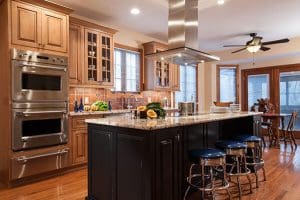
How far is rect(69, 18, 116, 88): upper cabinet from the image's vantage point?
4.21 meters

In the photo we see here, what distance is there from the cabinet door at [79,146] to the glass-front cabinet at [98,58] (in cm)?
98

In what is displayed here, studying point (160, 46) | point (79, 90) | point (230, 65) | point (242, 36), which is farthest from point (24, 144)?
point (230, 65)

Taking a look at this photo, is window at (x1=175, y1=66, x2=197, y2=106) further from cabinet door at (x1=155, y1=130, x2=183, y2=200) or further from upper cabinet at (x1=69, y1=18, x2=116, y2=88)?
cabinet door at (x1=155, y1=130, x2=183, y2=200)

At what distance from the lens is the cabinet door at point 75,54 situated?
13.6ft

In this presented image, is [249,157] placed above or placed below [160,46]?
below

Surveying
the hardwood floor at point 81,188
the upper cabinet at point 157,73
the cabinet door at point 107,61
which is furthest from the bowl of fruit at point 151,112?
the upper cabinet at point 157,73

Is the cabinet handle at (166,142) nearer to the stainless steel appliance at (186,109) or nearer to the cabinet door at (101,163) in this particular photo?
the cabinet door at (101,163)

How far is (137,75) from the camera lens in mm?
5816

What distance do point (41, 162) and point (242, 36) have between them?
5438 millimetres

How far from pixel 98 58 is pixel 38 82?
1.36 meters

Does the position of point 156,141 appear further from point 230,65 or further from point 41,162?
point 230,65

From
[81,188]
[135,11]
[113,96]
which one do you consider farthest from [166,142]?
[113,96]

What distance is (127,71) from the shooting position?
5.57 metres

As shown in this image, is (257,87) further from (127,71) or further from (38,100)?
(38,100)
